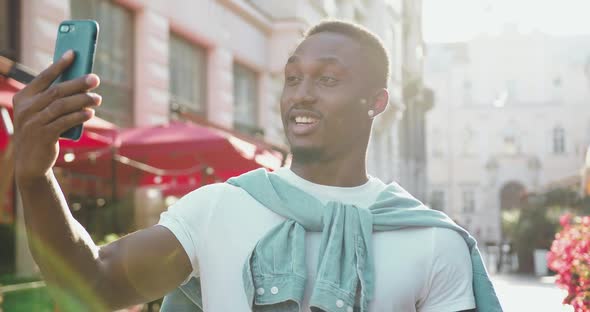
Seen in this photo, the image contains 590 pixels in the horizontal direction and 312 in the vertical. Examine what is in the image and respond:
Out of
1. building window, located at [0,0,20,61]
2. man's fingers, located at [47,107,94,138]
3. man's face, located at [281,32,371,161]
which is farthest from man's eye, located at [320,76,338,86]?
building window, located at [0,0,20,61]

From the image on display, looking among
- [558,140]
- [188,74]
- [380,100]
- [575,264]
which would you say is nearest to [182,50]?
[188,74]

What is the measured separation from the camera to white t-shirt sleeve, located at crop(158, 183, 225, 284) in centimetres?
239

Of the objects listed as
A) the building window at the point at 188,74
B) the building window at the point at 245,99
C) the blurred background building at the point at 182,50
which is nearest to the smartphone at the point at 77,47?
the blurred background building at the point at 182,50

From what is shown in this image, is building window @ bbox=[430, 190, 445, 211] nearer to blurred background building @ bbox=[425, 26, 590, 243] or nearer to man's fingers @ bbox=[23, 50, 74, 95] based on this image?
blurred background building @ bbox=[425, 26, 590, 243]

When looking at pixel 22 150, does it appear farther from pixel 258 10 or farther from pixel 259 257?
pixel 258 10

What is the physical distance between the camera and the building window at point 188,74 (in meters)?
17.3

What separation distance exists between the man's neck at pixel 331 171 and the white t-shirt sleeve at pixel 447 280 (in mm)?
282

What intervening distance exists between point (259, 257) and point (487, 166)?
204ft

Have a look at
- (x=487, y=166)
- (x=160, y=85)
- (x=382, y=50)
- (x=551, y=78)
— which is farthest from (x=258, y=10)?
(x=551, y=78)

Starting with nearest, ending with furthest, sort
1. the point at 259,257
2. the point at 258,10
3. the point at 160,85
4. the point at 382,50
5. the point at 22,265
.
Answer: the point at 259,257 < the point at 382,50 < the point at 22,265 < the point at 160,85 < the point at 258,10

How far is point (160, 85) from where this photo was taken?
52.4ft

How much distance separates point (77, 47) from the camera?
1988 millimetres

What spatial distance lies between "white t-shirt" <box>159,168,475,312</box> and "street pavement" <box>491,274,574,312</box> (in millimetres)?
8708

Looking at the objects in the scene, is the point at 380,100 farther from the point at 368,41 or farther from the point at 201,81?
the point at 201,81
